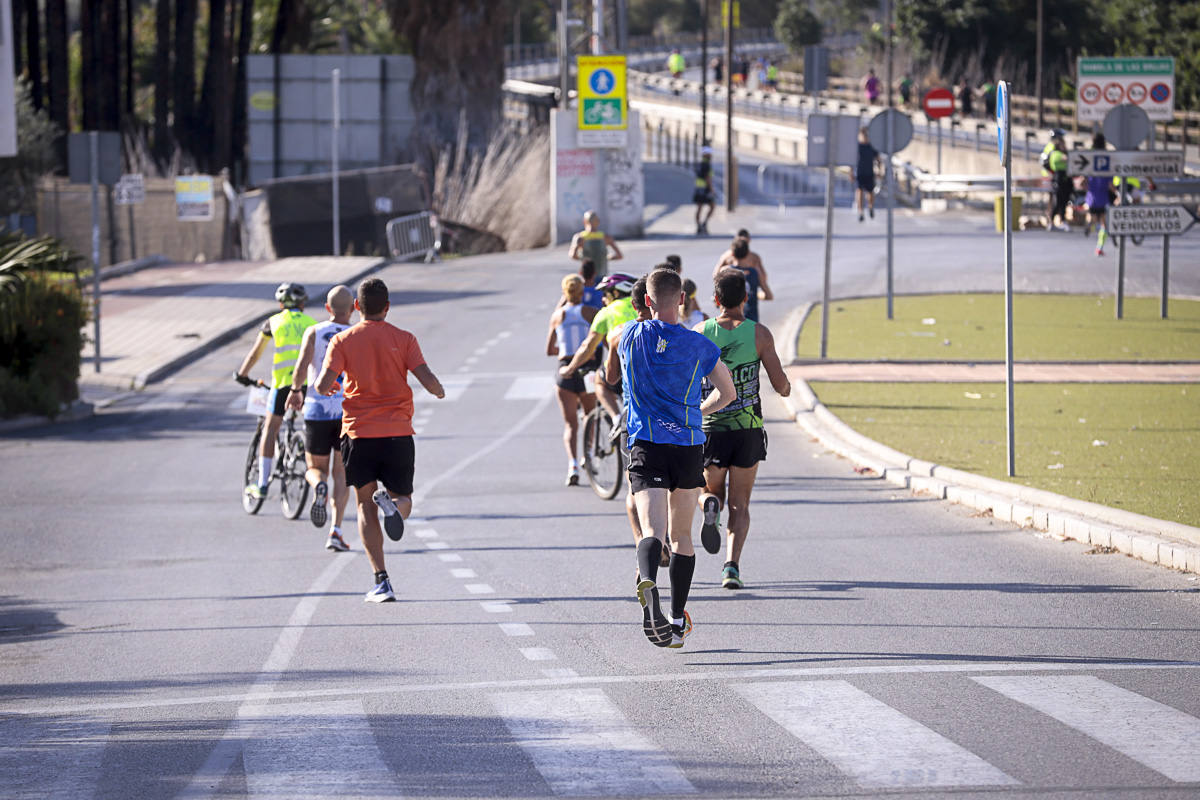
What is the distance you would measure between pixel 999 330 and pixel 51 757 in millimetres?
19826

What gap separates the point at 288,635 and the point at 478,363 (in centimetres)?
1475

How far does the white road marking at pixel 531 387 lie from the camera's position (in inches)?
837

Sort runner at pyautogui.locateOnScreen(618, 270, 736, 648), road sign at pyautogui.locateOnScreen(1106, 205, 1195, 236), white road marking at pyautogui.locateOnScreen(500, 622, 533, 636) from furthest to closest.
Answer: road sign at pyautogui.locateOnScreen(1106, 205, 1195, 236) → white road marking at pyautogui.locateOnScreen(500, 622, 533, 636) → runner at pyautogui.locateOnScreen(618, 270, 736, 648)

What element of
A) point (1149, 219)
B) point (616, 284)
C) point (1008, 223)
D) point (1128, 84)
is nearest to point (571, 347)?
point (616, 284)

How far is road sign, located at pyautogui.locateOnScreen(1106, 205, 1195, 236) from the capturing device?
2184 centimetres

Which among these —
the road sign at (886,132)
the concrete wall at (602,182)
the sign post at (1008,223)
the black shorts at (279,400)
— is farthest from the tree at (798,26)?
the black shorts at (279,400)

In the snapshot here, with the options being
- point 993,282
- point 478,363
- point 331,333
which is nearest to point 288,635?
point 331,333

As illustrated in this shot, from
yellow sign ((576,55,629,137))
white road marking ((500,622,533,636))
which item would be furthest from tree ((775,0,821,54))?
white road marking ((500,622,533,636))

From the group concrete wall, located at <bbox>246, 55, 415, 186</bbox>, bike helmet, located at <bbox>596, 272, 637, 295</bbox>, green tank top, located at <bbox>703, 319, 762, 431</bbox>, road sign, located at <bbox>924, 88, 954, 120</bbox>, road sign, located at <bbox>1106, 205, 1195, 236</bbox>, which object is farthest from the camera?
road sign, located at <bbox>924, 88, 954, 120</bbox>

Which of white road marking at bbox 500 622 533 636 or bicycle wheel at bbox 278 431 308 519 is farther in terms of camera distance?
bicycle wheel at bbox 278 431 308 519

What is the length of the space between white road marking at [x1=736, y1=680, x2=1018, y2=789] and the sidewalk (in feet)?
55.2

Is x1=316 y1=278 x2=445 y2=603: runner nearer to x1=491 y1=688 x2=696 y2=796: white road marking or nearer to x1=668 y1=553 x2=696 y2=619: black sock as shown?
x1=668 y1=553 x2=696 y2=619: black sock

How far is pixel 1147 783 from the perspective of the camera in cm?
612

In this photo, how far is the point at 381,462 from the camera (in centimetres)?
1014
